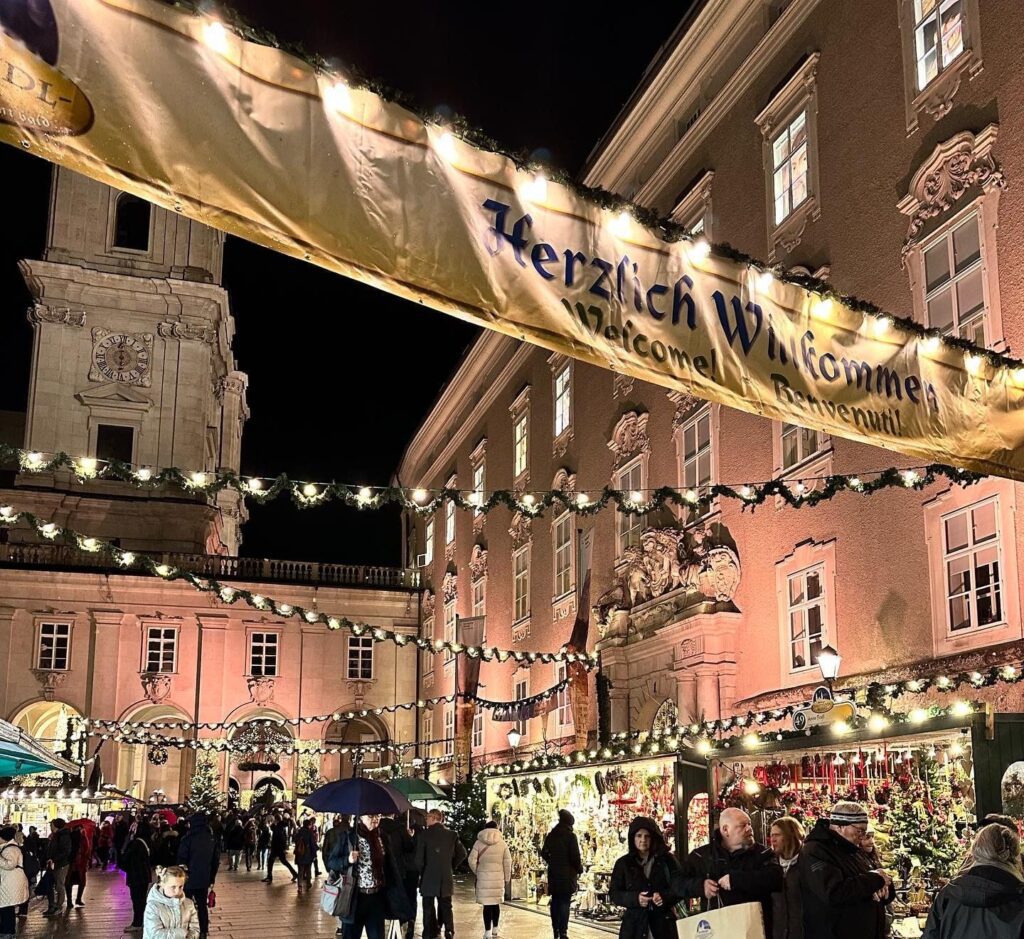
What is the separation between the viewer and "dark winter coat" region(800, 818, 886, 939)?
285 inches

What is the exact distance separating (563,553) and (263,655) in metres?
21.8

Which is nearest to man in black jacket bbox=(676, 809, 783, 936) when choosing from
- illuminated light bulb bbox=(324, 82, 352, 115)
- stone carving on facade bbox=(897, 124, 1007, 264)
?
illuminated light bulb bbox=(324, 82, 352, 115)

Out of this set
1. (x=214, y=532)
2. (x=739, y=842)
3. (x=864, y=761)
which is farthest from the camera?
(x=214, y=532)

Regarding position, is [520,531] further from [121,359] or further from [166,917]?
[166,917]

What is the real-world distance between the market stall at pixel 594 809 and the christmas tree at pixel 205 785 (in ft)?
71.4

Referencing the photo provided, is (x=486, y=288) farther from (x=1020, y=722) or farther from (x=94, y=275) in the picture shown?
(x=94, y=275)

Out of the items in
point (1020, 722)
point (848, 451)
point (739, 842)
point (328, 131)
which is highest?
point (848, 451)

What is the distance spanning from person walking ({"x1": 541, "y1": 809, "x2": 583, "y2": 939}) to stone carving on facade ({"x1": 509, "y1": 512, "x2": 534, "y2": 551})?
18.5 metres

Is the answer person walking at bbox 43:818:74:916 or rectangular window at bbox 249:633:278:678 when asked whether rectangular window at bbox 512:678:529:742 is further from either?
rectangular window at bbox 249:633:278:678

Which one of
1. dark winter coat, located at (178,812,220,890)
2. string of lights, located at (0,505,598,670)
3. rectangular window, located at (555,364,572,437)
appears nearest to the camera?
string of lights, located at (0,505,598,670)

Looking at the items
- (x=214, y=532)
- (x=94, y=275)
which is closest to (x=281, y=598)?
(x=214, y=532)

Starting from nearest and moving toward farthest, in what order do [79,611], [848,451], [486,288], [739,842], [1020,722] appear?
1. [486,288]
2. [739,842]
3. [1020,722]
4. [848,451]
5. [79,611]

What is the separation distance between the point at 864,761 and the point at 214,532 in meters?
44.9

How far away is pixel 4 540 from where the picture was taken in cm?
5059
